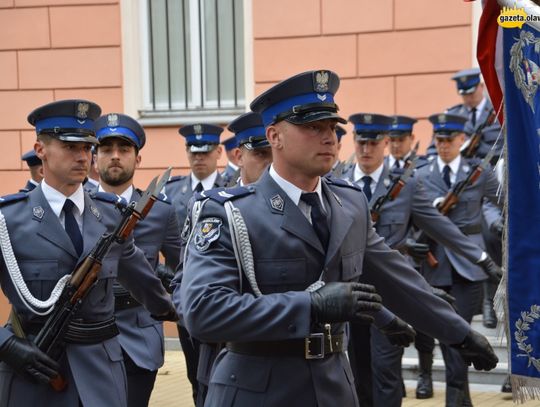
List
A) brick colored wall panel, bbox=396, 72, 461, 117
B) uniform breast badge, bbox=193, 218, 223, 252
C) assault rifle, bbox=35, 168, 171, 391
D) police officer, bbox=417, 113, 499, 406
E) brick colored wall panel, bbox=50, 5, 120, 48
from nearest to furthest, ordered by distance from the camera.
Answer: uniform breast badge, bbox=193, 218, 223, 252
assault rifle, bbox=35, 168, 171, 391
police officer, bbox=417, 113, 499, 406
brick colored wall panel, bbox=396, 72, 461, 117
brick colored wall panel, bbox=50, 5, 120, 48

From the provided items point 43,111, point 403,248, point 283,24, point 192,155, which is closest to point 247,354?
point 43,111

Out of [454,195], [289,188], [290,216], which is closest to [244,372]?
[290,216]

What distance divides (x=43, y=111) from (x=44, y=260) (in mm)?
757

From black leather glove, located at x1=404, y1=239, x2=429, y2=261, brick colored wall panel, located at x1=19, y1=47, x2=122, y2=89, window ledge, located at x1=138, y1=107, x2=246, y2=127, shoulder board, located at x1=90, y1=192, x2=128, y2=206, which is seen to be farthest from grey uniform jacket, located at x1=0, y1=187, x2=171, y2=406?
brick colored wall panel, located at x1=19, y1=47, x2=122, y2=89

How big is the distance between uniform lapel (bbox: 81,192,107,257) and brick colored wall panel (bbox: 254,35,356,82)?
267 inches

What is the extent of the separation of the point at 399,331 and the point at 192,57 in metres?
8.72

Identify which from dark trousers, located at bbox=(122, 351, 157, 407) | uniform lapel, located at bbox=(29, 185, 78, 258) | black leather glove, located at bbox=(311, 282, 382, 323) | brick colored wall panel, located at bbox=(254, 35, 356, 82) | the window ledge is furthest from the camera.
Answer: the window ledge

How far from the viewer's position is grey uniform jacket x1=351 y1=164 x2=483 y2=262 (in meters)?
7.54

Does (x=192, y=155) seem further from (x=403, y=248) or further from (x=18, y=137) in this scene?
(x=18, y=137)

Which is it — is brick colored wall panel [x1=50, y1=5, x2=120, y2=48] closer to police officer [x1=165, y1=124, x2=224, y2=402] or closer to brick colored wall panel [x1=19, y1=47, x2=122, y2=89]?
brick colored wall panel [x1=19, y1=47, x2=122, y2=89]

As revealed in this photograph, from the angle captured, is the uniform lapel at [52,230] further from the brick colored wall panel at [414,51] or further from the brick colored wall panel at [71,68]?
the brick colored wall panel at [71,68]

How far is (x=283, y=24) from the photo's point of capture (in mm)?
11844

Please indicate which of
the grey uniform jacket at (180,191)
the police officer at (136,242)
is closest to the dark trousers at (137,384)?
the police officer at (136,242)

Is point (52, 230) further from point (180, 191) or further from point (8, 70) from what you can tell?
point (8, 70)
